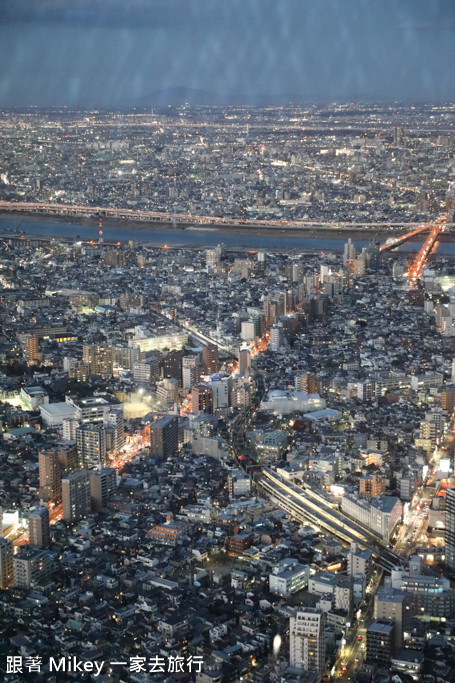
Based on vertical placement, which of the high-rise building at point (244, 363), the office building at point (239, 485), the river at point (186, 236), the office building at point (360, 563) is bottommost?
the office building at point (360, 563)

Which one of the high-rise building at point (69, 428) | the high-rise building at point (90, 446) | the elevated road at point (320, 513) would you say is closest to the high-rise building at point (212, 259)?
the high-rise building at point (69, 428)

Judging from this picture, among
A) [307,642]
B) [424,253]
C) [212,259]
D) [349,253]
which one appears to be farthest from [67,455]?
[424,253]

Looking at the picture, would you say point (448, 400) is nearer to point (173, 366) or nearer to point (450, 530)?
point (173, 366)

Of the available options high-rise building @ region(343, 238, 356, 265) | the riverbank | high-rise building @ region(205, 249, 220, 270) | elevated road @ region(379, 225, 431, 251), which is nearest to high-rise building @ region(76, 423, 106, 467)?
high-rise building @ region(205, 249, 220, 270)

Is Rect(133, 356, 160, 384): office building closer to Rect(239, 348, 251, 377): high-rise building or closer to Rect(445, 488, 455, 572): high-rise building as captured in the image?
Rect(239, 348, 251, 377): high-rise building

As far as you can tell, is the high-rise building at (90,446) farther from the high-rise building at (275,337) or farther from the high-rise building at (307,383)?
the high-rise building at (275,337)
